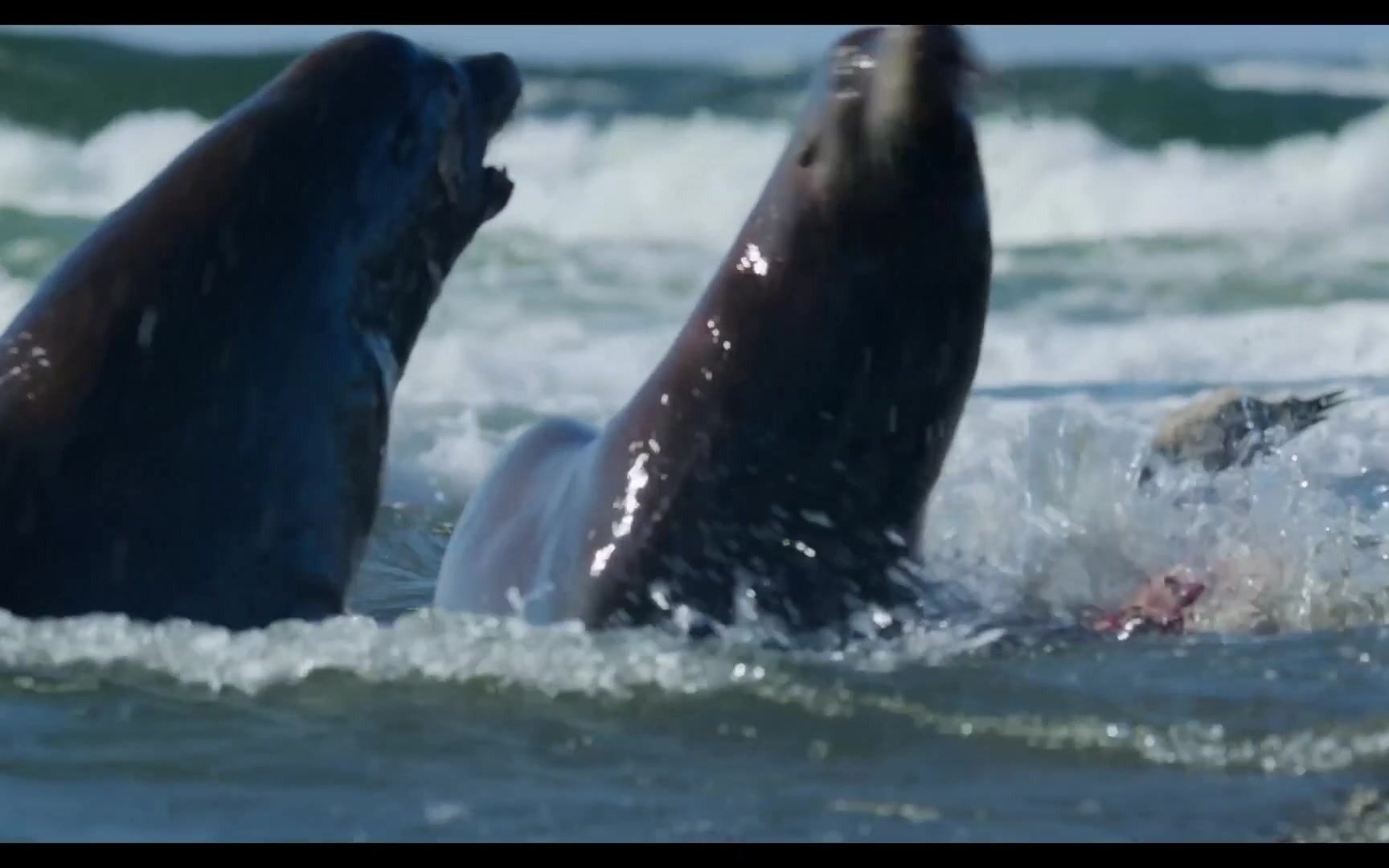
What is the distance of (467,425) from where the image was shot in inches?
585

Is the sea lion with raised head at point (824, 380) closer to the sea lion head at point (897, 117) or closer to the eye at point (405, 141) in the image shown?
the sea lion head at point (897, 117)

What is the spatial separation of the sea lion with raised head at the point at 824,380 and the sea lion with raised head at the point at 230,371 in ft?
1.87

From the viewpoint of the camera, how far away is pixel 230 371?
19.2 ft

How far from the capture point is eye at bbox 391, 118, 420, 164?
6238mm

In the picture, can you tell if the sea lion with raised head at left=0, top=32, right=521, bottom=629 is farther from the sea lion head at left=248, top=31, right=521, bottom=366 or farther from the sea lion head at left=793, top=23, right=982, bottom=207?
the sea lion head at left=793, top=23, right=982, bottom=207

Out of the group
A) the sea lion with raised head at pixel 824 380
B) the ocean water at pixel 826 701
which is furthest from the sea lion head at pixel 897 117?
the ocean water at pixel 826 701

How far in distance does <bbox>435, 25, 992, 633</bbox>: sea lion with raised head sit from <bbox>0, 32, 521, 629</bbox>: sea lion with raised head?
57 centimetres

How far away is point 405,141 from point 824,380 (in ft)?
3.73

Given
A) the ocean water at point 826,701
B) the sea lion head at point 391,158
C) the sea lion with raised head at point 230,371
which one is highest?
the sea lion head at point 391,158

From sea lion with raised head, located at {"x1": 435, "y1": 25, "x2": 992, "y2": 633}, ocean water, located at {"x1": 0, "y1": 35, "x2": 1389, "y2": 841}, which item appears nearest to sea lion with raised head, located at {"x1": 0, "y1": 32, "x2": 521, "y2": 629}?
ocean water, located at {"x1": 0, "y1": 35, "x2": 1389, "y2": 841}

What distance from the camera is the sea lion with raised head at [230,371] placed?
572cm

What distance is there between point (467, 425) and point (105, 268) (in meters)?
8.97
